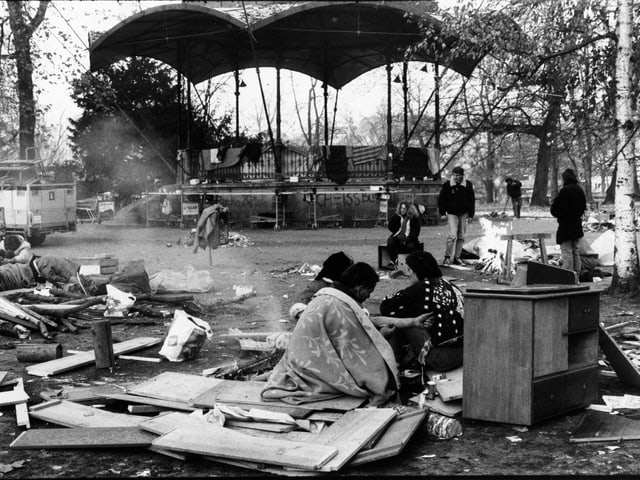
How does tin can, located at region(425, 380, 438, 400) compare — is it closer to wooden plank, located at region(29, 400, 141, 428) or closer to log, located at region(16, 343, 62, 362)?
wooden plank, located at region(29, 400, 141, 428)

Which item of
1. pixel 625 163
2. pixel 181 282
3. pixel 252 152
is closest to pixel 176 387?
pixel 181 282

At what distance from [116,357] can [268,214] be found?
1993 cm

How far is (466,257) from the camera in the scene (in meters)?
16.8

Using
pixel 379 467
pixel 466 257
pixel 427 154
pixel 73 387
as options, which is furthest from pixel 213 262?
pixel 427 154

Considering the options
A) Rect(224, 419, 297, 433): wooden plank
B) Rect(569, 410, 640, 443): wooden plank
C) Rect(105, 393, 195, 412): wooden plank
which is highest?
Rect(224, 419, 297, 433): wooden plank

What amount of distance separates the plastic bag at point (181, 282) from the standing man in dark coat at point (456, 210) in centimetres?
529

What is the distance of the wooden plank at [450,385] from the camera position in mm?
6191

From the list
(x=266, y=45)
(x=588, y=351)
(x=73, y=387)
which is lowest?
(x=73, y=387)

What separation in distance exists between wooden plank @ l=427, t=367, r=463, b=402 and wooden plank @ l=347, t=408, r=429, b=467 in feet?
1.09

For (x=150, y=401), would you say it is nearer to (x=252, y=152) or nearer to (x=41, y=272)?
(x=41, y=272)

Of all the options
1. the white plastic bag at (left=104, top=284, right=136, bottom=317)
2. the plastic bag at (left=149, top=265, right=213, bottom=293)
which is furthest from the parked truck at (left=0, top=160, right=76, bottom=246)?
the white plastic bag at (left=104, top=284, right=136, bottom=317)

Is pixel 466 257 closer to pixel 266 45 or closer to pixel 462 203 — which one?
pixel 462 203

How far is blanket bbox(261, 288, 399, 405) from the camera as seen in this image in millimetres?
6172

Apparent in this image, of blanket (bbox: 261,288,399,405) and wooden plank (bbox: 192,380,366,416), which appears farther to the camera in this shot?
blanket (bbox: 261,288,399,405)
